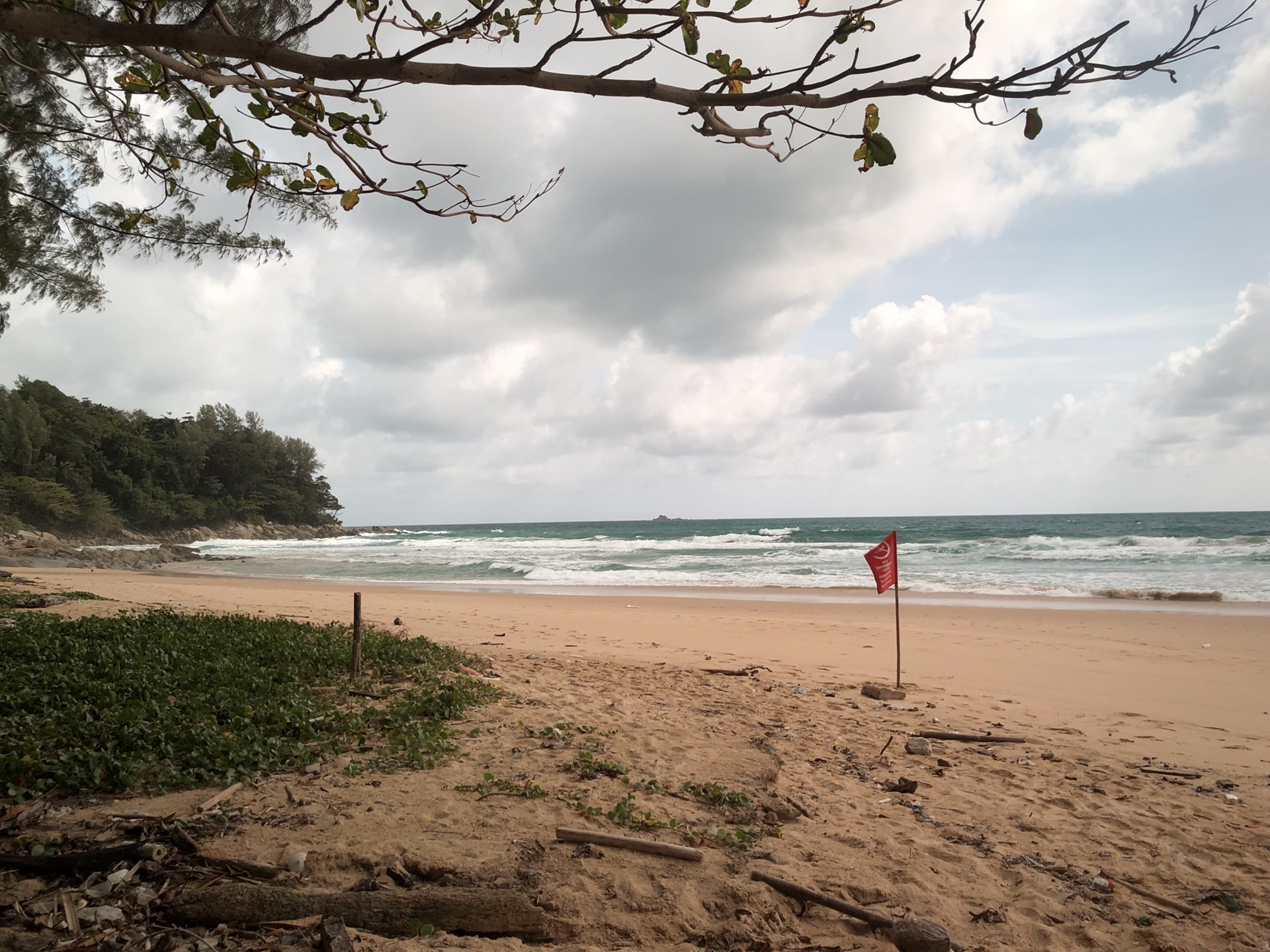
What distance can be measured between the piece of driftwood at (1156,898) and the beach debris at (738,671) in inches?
191

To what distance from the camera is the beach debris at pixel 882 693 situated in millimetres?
7462

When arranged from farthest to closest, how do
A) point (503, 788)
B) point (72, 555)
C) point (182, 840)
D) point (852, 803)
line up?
1. point (72, 555)
2. point (852, 803)
3. point (503, 788)
4. point (182, 840)

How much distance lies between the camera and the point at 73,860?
2.81 meters

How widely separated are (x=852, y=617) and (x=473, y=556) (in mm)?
23979

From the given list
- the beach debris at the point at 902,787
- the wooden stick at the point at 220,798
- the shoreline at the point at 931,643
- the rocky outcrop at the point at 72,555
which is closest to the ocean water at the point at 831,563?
the rocky outcrop at the point at 72,555

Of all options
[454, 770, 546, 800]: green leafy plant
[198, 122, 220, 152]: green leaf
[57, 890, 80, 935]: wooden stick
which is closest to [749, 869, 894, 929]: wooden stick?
[454, 770, 546, 800]: green leafy plant

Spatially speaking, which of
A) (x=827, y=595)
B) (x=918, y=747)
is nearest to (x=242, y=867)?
(x=918, y=747)

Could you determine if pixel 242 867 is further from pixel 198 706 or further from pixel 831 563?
pixel 831 563

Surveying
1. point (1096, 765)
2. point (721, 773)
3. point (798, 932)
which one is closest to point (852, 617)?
point (1096, 765)

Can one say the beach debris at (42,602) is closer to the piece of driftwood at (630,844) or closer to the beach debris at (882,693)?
the piece of driftwood at (630,844)

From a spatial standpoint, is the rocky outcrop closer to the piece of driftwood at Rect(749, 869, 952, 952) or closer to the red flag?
the red flag

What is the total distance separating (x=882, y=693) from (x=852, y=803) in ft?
11.4

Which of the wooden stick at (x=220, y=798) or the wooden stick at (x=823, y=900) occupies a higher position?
the wooden stick at (x=220, y=798)

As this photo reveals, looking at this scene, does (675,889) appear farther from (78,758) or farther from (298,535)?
(298,535)
